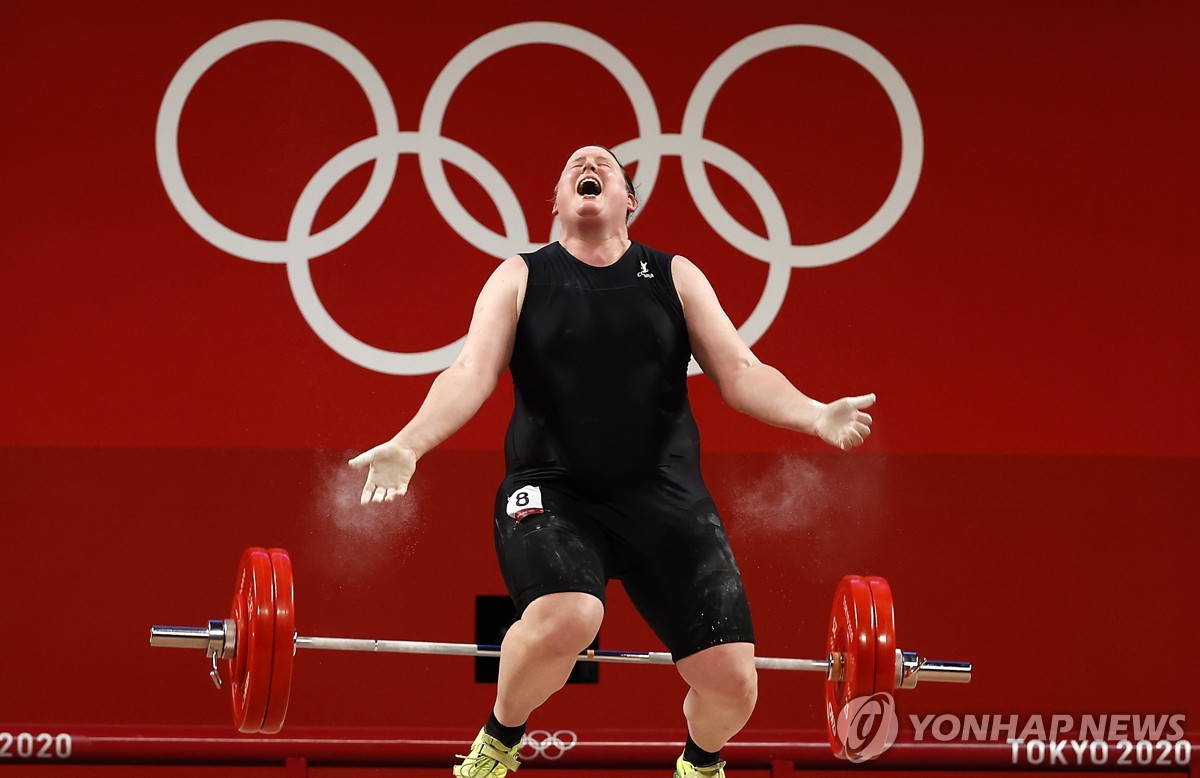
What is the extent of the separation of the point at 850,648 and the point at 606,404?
0.84 metres

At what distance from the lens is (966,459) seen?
200 inches

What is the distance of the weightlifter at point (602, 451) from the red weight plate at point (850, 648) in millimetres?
278

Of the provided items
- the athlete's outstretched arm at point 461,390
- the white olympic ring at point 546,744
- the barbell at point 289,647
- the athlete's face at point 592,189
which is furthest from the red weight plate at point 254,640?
the white olympic ring at point 546,744

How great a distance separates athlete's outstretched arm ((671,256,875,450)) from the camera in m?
2.98

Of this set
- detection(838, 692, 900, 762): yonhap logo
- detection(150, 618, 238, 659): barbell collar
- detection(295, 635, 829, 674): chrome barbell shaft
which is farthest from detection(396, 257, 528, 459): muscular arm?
detection(838, 692, 900, 762): yonhap logo

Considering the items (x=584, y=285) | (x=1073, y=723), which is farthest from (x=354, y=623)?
(x=1073, y=723)

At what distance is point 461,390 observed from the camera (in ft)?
10.5

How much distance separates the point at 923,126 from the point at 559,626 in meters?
2.88

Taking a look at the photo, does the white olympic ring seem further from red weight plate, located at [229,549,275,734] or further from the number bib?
the number bib

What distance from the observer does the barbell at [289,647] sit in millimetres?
3256

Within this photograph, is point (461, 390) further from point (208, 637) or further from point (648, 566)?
point (208, 637)

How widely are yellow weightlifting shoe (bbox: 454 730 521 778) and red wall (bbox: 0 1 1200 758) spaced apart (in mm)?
1717

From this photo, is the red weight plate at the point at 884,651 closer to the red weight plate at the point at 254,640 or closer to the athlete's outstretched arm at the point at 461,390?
the athlete's outstretched arm at the point at 461,390

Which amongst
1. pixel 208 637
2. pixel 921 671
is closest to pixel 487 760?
pixel 208 637
